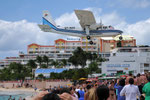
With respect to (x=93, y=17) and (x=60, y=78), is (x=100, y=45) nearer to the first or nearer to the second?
(x=60, y=78)

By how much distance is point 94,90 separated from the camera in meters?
4.86

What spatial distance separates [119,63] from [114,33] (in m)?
27.4

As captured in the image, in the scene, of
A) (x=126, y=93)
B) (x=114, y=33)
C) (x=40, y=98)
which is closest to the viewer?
(x=40, y=98)

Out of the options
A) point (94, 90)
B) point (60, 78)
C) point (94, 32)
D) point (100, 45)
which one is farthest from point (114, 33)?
point (100, 45)

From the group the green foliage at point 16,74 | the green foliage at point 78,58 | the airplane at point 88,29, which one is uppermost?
the airplane at point 88,29

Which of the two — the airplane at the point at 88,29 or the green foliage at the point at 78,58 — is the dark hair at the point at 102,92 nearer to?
the airplane at the point at 88,29

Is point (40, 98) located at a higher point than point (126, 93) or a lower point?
higher

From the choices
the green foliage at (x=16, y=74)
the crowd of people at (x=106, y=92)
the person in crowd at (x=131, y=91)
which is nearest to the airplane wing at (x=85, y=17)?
the crowd of people at (x=106, y=92)

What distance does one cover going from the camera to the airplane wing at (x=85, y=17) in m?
31.7

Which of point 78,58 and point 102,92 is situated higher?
point 102,92

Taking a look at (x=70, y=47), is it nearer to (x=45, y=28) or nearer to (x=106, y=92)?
(x=45, y=28)

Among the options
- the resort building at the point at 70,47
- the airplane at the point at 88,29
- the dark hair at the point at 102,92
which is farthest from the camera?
the resort building at the point at 70,47

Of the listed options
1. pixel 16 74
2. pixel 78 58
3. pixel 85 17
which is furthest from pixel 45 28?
pixel 16 74

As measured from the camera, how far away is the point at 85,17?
32500mm
